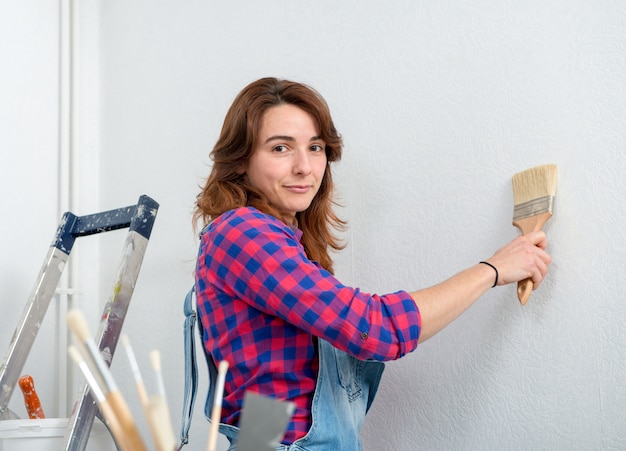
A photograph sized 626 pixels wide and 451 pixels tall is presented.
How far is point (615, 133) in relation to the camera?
4.00ft

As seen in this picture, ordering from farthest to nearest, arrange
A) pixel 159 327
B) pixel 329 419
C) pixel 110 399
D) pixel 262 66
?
pixel 159 327 < pixel 262 66 < pixel 329 419 < pixel 110 399

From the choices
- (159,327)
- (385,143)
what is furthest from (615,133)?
(159,327)

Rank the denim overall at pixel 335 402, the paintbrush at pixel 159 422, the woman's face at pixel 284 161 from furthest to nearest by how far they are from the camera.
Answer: the woman's face at pixel 284 161 → the denim overall at pixel 335 402 → the paintbrush at pixel 159 422

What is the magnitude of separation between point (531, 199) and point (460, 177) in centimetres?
17

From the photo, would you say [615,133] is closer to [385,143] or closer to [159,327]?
[385,143]

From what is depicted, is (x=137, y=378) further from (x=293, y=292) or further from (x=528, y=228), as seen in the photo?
(x=528, y=228)

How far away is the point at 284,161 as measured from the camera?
1.33m

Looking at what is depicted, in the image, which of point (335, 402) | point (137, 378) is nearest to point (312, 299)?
point (335, 402)

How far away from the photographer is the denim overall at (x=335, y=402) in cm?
118

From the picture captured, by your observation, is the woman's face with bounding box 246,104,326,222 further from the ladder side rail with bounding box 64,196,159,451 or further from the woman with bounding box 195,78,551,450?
the ladder side rail with bounding box 64,196,159,451

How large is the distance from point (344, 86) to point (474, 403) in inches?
28.4

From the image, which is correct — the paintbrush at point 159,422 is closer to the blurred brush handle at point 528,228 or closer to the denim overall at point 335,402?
the denim overall at point 335,402

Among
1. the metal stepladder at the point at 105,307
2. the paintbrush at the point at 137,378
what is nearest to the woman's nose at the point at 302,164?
the metal stepladder at the point at 105,307

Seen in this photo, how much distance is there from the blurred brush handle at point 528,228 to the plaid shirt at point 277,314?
247 millimetres
